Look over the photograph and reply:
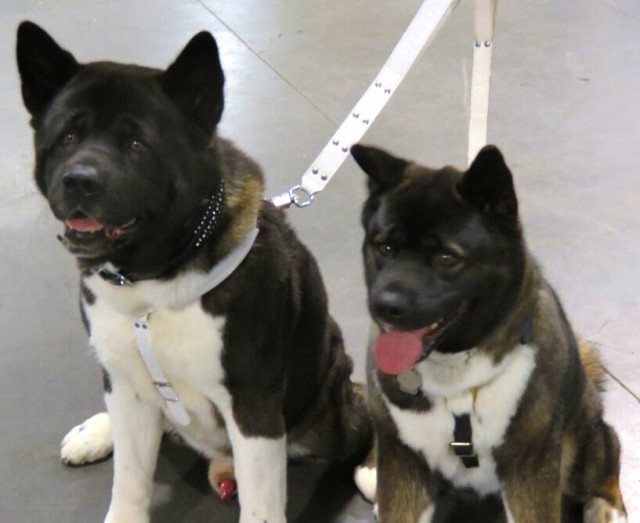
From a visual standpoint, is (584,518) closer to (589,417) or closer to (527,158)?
(589,417)

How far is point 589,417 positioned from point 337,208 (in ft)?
6.45

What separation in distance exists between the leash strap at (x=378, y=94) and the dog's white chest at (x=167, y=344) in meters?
0.49

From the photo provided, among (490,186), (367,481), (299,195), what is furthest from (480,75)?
(367,481)

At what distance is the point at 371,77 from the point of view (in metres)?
5.70

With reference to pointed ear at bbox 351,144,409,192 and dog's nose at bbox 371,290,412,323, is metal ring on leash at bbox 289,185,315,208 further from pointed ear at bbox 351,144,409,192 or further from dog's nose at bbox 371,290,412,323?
dog's nose at bbox 371,290,412,323

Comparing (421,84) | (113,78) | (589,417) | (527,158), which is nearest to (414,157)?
(527,158)

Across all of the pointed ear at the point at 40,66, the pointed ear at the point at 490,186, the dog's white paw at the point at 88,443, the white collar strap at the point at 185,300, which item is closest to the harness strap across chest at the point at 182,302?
the white collar strap at the point at 185,300

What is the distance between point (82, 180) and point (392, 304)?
67cm

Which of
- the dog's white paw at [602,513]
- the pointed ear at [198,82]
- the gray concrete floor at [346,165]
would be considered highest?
the pointed ear at [198,82]

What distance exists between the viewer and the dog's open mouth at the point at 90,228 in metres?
2.10

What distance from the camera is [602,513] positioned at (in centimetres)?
261

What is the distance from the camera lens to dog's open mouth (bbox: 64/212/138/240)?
A: 210cm

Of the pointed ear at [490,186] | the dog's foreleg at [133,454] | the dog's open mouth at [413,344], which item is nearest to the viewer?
the pointed ear at [490,186]

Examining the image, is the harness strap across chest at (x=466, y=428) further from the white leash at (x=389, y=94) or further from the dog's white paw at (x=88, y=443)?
the dog's white paw at (x=88, y=443)
